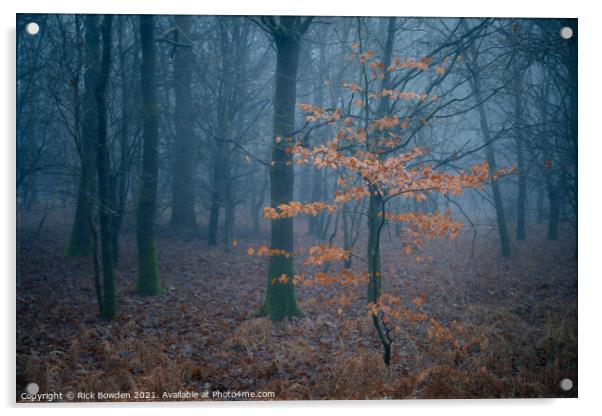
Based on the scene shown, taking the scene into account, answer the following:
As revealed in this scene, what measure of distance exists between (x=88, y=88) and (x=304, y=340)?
188 inches

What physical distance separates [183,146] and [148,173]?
3.48 feet

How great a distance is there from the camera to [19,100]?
519 cm

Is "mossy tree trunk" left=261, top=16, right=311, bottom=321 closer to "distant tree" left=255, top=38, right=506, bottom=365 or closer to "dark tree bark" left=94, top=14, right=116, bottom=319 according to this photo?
"distant tree" left=255, top=38, right=506, bottom=365

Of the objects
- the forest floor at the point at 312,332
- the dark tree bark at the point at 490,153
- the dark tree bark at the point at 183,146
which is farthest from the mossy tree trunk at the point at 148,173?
the dark tree bark at the point at 490,153

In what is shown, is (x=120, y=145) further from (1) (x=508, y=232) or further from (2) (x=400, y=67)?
(1) (x=508, y=232)

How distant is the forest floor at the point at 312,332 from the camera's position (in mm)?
5012

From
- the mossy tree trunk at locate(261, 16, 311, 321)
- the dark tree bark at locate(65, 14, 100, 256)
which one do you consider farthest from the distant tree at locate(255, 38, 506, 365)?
the dark tree bark at locate(65, 14, 100, 256)

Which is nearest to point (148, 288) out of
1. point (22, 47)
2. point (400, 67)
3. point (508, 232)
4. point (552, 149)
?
point (22, 47)

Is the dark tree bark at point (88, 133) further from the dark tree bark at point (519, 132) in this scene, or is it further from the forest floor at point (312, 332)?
the dark tree bark at point (519, 132)

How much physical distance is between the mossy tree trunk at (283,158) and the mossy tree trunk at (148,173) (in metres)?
2.00

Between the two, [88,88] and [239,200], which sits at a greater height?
[88,88]

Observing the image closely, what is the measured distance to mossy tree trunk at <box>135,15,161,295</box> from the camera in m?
6.56

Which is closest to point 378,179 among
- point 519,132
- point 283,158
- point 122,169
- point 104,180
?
→ point 283,158
